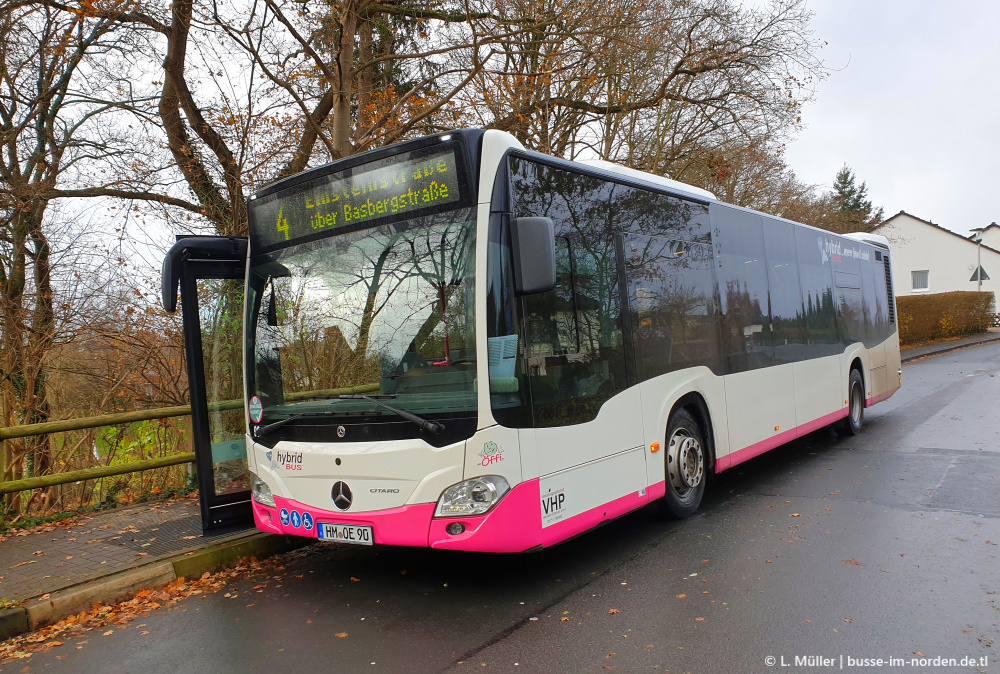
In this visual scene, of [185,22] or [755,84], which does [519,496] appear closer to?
[185,22]

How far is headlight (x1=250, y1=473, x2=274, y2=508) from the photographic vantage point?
5.76 meters

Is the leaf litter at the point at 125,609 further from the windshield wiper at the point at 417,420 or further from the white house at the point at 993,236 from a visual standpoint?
the white house at the point at 993,236

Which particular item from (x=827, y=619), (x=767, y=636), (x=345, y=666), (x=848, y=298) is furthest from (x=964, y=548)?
(x=848, y=298)

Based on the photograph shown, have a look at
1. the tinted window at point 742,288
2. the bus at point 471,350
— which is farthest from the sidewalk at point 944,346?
the bus at point 471,350

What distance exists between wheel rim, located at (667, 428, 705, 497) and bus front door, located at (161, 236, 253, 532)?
3896mm

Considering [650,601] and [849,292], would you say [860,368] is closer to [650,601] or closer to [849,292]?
[849,292]

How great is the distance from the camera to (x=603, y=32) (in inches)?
504

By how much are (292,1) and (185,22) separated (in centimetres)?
162

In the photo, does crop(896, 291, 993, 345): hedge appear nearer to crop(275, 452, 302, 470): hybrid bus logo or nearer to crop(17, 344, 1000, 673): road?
crop(17, 344, 1000, 673): road

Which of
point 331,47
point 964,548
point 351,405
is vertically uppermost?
point 331,47

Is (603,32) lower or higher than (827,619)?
higher

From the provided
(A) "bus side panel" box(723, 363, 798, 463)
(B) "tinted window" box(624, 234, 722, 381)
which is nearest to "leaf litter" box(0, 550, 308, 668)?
(B) "tinted window" box(624, 234, 722, 381)

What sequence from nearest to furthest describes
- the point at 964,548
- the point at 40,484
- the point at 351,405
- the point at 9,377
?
1. the point at 351,405
2. the point at 964,548
3. the point at 40,484
4. the point at 9,377

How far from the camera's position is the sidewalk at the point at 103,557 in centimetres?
536
